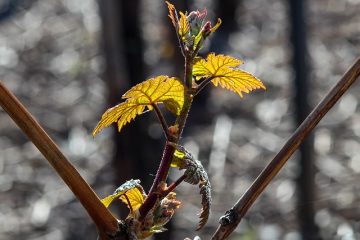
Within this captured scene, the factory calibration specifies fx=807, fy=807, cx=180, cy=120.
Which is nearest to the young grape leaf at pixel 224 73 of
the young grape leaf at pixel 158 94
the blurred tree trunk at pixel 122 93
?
the young grape leaf at pixel 158 94

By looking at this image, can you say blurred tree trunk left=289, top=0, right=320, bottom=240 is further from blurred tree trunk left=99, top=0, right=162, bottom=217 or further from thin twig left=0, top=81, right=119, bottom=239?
thin twig left=0, top=81, right=119, bottom=239

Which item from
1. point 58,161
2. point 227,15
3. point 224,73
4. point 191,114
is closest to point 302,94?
point 191,114

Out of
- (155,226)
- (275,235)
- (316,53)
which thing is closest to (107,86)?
(275,235)

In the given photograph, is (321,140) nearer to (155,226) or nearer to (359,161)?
(359,161)

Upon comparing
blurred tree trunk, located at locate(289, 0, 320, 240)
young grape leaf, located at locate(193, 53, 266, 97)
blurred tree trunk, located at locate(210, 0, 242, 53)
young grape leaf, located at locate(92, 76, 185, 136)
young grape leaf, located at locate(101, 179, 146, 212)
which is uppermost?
blurred tree trunk, located at locate(210, 0, 242, 53)

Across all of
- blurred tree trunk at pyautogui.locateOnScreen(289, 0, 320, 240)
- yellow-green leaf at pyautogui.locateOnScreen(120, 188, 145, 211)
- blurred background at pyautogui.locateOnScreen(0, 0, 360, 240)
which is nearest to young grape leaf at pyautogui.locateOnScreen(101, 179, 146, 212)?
yellow-green leaf at pyautogui.locateOnScreen(120, 188, 145, 211)

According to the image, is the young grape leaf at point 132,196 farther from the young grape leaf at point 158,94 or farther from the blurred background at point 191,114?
the blurred background at point 191,114
